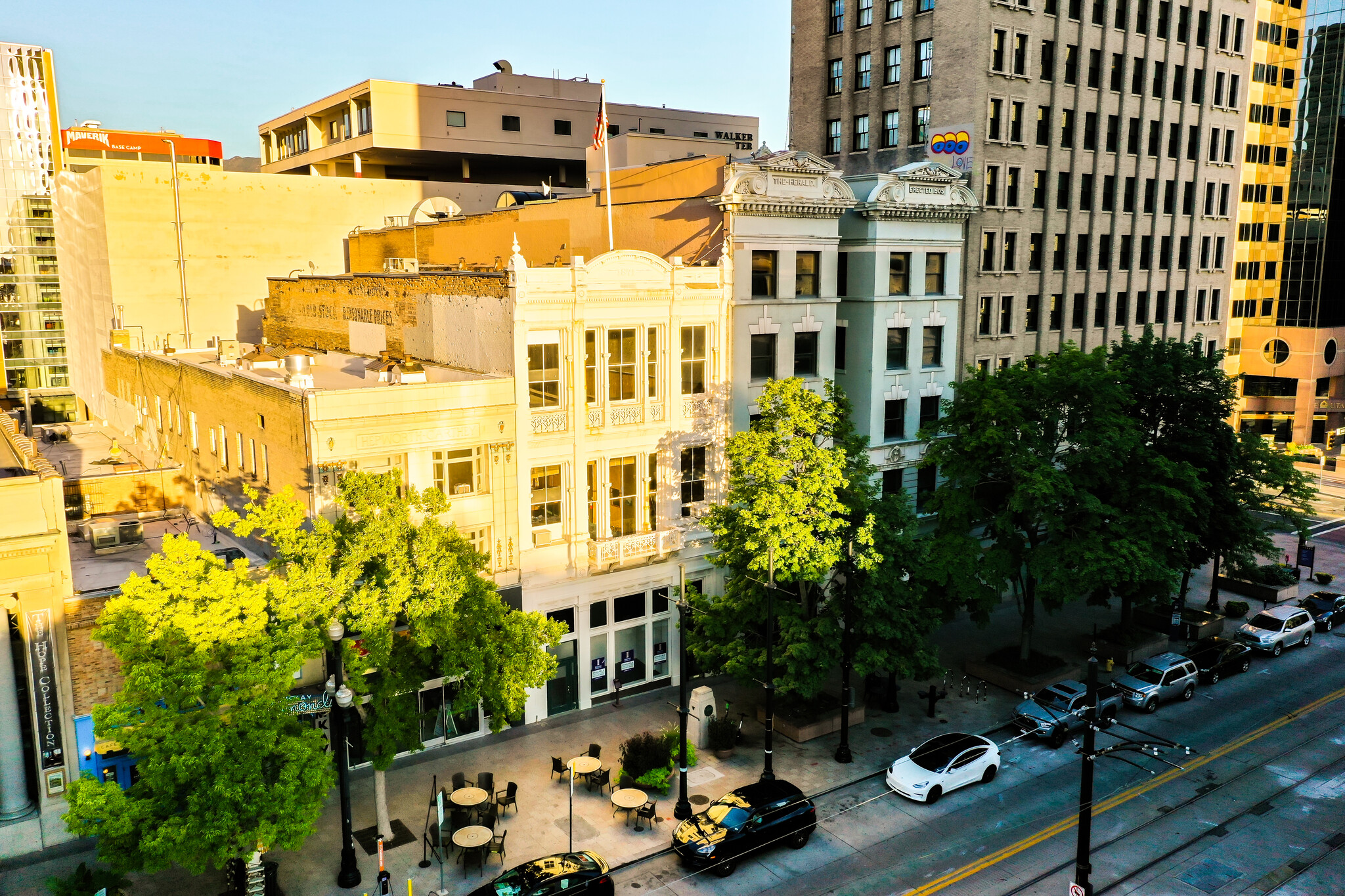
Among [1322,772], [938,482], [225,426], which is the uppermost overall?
[225,426]

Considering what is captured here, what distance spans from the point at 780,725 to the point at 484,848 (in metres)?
11.7

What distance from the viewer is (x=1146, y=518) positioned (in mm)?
33875

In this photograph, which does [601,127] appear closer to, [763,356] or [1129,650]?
[763,356]

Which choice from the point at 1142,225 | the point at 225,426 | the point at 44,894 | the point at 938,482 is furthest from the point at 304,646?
the point at 1142,225

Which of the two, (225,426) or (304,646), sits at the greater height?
(225,426)

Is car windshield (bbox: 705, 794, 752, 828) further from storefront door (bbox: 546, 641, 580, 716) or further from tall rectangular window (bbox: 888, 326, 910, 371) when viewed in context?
tall rectangular window (bbox: 888, 326, 910, 371)

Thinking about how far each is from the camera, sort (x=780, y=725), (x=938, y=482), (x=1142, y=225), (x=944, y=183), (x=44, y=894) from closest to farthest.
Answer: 1. (x=44, y=894)
2. (x=780, y=725)
3. (x=944, y=183)
4. (x=938, y=482)
5. (x=1142, y=225)

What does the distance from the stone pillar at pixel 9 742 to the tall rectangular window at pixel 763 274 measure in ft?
83.0

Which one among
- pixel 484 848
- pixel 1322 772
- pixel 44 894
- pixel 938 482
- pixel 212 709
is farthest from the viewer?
pixel 938 482

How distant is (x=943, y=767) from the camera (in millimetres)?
27766

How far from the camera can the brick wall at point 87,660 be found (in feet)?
78.3

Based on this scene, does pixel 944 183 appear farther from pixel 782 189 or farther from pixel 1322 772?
pixel 1322 772

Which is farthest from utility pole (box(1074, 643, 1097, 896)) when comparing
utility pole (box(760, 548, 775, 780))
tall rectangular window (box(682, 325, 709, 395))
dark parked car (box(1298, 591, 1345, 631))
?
dark parked car (box(1298, 591, 1345, 631))

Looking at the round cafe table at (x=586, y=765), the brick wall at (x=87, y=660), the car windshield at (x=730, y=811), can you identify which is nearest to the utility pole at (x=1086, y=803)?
the car windshield at (x=730, y=811)
